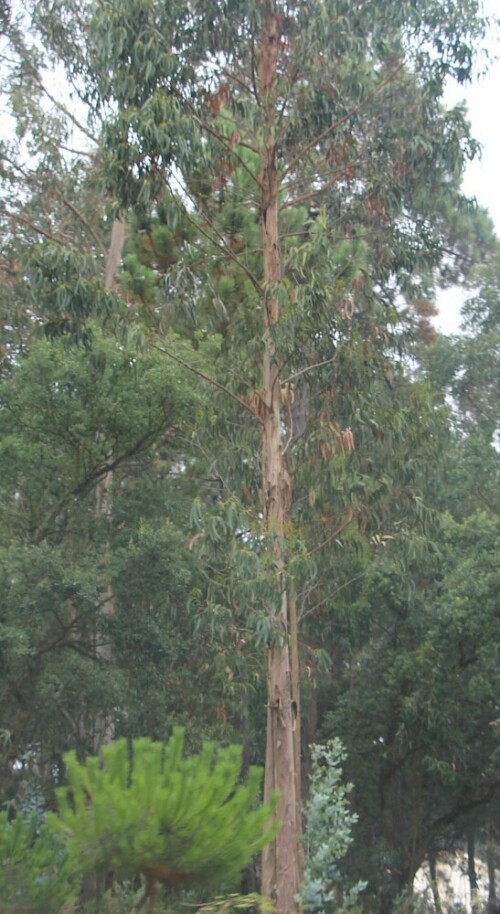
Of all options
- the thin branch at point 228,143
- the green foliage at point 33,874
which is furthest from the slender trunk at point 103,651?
the green foliage at point 33,874

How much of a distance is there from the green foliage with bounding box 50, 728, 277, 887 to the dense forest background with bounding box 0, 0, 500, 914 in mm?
4735

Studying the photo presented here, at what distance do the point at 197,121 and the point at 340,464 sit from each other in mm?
4304

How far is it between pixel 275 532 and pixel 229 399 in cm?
276

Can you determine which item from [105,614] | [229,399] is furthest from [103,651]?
[229,399]

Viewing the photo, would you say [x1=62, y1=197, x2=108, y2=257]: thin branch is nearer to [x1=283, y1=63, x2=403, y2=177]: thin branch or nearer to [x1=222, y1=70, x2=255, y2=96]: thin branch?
[x1=222, y1=70, x2=255, y2=96]: thin branch

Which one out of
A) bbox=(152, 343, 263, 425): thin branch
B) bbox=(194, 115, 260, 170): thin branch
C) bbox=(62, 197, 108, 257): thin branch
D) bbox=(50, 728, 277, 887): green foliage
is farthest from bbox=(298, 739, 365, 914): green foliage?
bbox=(62, 197, 108, 257): thin branch

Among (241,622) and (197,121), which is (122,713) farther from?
(197,121)

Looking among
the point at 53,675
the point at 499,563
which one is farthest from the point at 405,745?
the point at 53,675

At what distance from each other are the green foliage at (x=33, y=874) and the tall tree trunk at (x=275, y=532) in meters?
4.00

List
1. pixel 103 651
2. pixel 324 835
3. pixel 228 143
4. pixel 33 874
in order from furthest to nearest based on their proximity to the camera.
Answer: pixel 103 651 < pixel 228 143 < pixel 324 835 < pixel 33 874

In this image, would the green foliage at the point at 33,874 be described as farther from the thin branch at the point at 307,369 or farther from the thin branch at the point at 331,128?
the thin branch at the point at 331,128

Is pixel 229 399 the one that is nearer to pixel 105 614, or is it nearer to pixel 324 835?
pixel 105 614

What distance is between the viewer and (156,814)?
6.68 m

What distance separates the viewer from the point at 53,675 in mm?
14320
